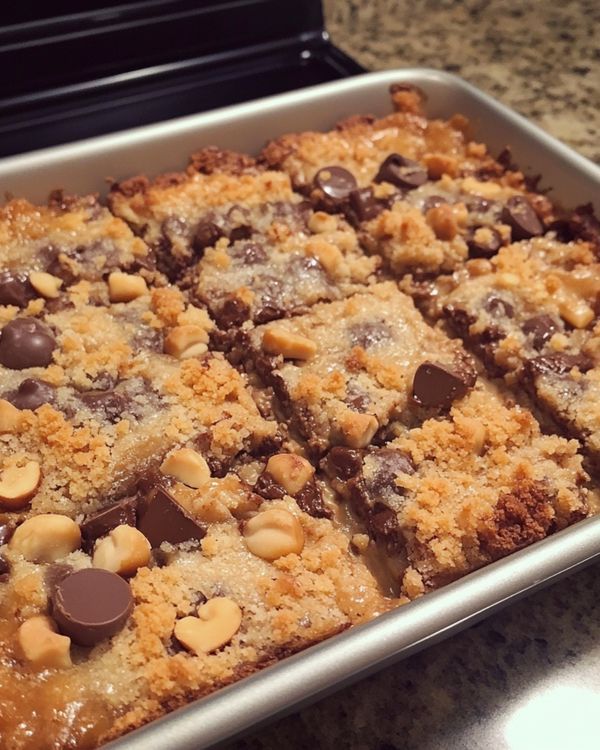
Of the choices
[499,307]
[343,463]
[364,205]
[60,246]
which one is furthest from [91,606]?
[364,205]

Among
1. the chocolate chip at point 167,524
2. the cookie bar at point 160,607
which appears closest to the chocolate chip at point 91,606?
the cookie bar at point 160,607

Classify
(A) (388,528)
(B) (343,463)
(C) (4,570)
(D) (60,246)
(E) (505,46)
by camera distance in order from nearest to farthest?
(C) (4,570), (A) (388,528), (B) (343,463), (D) (60,246), (E) (505,46)

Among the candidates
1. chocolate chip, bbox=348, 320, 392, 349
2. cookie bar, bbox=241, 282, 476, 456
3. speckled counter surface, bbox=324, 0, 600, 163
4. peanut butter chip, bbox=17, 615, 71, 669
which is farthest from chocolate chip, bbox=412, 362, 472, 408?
speckled counter surface, bbox=324, 0, 600, 163

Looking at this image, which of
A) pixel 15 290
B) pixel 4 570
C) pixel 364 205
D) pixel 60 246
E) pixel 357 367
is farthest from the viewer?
pixel 364 205

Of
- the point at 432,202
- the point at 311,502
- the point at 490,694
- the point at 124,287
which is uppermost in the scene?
the point at 432,202

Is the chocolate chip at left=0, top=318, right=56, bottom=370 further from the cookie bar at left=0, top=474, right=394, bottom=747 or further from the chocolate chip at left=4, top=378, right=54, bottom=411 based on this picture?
the cookie bar at left=0, top=474, right=394, bottom=747

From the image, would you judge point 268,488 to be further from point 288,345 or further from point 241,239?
point 241,239

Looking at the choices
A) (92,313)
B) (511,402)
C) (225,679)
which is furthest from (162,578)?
(511,402)
